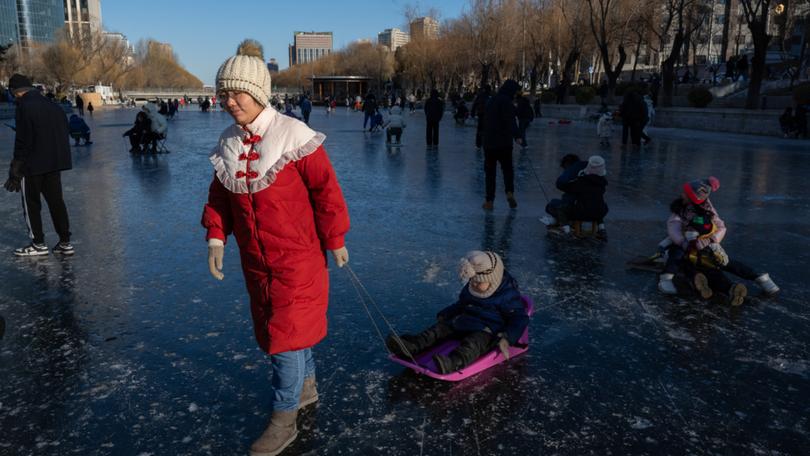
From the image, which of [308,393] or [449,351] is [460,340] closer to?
[449,351]

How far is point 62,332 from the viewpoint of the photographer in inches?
153

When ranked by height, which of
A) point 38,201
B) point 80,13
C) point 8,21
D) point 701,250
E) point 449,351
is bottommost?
point 449,351

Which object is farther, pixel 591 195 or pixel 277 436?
pixel 591 195

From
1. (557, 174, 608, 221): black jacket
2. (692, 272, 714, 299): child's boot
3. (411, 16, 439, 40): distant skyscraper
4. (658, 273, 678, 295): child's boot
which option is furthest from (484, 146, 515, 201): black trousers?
(411, 16, 439, 40): distant skyscraper

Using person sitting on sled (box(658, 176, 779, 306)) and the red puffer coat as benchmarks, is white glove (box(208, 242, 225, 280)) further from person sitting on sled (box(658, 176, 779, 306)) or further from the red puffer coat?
person sitting on sled (box(658, 176, 779, 306))

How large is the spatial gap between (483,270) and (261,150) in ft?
4.64

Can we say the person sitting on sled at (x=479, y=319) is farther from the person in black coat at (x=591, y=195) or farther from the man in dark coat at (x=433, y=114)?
the man in dark coat at (x=433, y=114)

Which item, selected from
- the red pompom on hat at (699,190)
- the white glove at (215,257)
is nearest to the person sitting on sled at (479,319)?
the white glove at (215,257)

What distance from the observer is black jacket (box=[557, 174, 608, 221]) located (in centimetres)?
647

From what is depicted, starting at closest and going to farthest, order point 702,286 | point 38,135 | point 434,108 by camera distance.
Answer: point 702,286, point 38,135, point 434,108

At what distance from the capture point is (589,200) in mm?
6492

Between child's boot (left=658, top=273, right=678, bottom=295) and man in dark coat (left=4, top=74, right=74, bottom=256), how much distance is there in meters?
5.01

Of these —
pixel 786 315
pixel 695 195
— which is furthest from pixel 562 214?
pixel 786 315

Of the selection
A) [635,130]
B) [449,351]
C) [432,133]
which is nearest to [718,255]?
[449,351]
